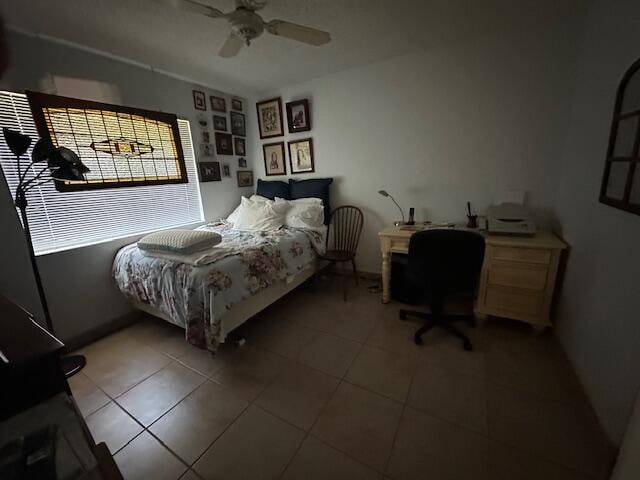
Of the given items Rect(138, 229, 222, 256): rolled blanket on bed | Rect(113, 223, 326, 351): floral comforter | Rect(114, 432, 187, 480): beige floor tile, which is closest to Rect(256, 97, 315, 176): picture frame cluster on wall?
Rect(113, 223, 326, 351): floral comforter

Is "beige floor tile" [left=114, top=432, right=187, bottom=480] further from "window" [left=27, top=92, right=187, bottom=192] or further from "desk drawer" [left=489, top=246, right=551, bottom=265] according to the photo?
"desk drawer" [left=489, top=246, right=551, bottom=265]

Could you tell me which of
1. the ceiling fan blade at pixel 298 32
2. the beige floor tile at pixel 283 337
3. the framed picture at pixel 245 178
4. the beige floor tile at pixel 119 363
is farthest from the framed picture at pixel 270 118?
the beige floor tile at pixel 119 363

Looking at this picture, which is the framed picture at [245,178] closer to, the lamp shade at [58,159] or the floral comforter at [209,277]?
the floral comforter at [209,277]

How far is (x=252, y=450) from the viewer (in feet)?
4.15

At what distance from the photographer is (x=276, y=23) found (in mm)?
1472

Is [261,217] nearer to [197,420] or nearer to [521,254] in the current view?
[197,420]

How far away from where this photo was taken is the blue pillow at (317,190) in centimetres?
306

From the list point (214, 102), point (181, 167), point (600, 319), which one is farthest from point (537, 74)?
point (181, 167)

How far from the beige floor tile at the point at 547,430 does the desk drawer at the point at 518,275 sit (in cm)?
79

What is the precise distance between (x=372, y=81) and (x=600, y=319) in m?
2.60

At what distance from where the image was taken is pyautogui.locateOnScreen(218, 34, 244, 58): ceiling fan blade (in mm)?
1647

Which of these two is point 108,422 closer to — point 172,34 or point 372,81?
point 172,34

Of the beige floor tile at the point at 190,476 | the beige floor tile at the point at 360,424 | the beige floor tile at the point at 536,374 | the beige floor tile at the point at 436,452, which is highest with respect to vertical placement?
the beige floor tile at the point at 536,374

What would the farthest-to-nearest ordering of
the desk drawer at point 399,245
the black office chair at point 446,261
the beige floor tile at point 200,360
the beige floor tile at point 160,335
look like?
the desk drawer at point 399,245 → the beige floor tile at point 160,335 → the beige floor tile at point 200,360 → the black office chair at point 446,261
